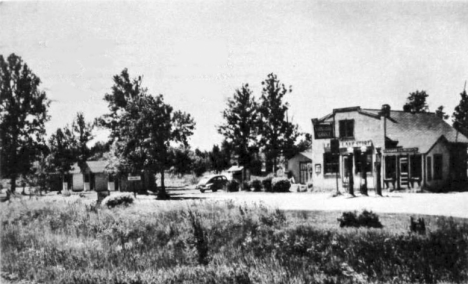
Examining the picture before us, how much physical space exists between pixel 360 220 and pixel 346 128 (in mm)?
13958

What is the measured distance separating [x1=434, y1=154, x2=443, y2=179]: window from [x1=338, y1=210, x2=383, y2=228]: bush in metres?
11.0

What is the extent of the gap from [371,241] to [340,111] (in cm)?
1545

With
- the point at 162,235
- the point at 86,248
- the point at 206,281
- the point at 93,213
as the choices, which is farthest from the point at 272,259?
the point at 93,213

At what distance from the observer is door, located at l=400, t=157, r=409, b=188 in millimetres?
22531

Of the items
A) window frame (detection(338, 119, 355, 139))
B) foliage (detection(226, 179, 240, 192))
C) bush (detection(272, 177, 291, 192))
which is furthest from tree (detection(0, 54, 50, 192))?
window frame (detection(338, 119, 355, 139))

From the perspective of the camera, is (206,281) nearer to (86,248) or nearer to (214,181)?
(86,248)

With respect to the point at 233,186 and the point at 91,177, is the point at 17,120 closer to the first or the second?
the point at 233,186

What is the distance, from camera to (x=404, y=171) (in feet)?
76.2

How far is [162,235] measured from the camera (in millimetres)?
10273

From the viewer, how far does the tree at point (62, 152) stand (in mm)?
29359

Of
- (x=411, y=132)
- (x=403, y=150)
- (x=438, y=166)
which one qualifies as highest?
(x=411, y=132)

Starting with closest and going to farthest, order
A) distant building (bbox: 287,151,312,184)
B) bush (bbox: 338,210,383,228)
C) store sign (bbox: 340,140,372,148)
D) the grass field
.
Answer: the grass field < bush (bbox: 338,210,383,228) < store sign (bbox: 340,140,372,148) < distant building (bbox: 287,151,312,184)

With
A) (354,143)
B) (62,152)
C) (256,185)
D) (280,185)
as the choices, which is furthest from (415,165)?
(62,152)

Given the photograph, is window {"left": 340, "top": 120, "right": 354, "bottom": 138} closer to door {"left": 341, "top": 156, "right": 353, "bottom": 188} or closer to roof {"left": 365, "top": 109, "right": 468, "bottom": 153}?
roof {"left": 365, "top": 109, "right": 468, "bottom": 153}
